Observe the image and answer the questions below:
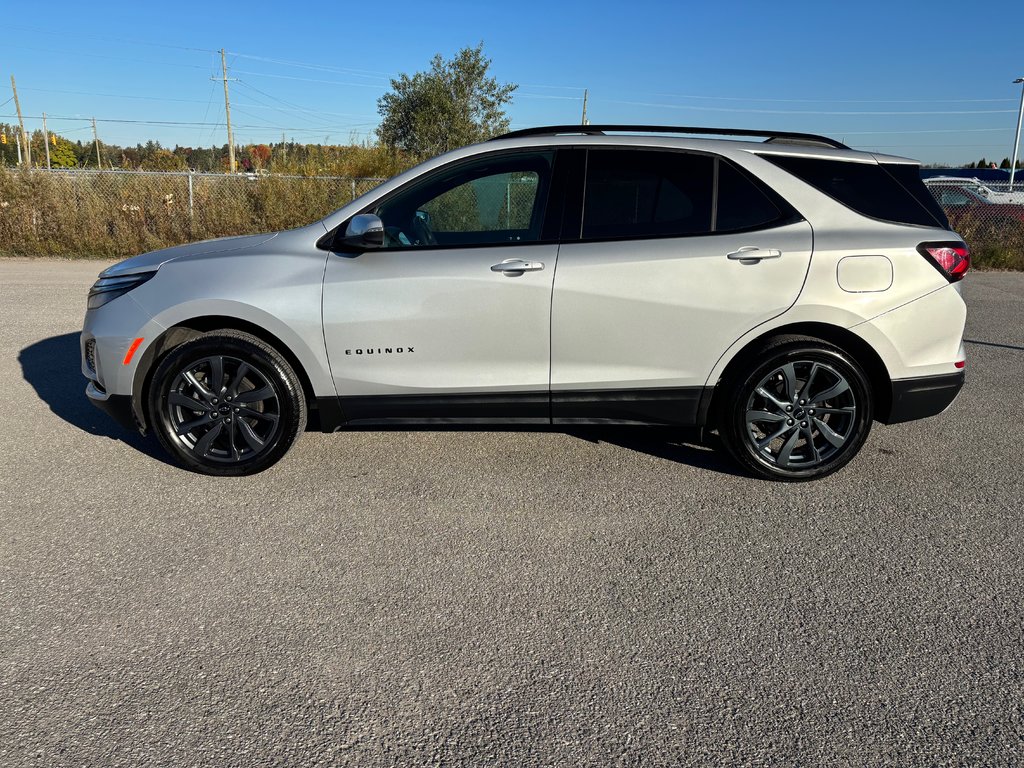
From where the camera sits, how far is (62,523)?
12.2 ft

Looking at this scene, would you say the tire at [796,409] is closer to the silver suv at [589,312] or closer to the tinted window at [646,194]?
the silver suv at [589,312]

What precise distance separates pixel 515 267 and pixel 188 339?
1880 millimetres

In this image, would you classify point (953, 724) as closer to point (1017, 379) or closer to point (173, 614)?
point (173, 614)

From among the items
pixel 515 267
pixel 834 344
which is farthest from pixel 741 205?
pixel 515 267

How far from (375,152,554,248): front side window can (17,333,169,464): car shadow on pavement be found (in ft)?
6.61

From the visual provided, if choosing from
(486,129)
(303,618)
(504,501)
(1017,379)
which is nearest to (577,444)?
(504,501)

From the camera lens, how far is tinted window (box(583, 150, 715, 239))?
4.12 metres

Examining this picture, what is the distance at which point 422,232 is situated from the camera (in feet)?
14.3

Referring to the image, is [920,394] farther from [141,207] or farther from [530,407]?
[141,207]

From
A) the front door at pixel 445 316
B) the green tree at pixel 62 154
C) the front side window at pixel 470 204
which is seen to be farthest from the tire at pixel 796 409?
Answer: the green tree at pixel 62 154

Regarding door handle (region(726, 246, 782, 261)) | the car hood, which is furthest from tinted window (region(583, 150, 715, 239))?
the car hood

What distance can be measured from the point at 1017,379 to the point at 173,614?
670cm

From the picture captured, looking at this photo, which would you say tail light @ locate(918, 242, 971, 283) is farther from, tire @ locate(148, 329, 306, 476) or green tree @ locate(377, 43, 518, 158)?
green tree @ locate(377, 43, 518, 158)

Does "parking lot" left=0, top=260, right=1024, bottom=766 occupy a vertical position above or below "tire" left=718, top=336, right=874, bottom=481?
below
